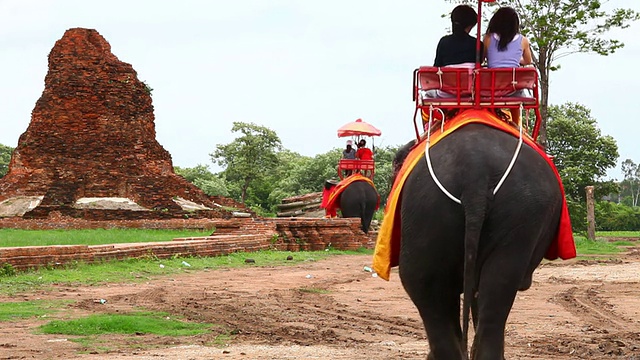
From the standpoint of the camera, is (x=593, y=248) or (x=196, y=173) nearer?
(x=593, y=248)

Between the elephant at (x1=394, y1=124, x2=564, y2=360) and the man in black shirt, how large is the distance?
3.44 ft

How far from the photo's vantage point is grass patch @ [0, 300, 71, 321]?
25.1 feet

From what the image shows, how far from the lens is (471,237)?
11.6 feet

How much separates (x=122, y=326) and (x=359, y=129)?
1548 cm

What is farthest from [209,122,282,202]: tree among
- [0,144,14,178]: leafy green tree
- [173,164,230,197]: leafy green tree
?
[0,144,14,178]: leafy green tree

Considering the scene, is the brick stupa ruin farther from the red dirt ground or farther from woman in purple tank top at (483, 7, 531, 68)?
woman in purple tank top at (483, 7, 531, 68)

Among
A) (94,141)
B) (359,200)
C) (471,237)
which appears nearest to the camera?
(471,237)

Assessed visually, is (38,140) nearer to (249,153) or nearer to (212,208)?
(212,208)

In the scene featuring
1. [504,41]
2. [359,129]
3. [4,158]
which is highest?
[4,158]

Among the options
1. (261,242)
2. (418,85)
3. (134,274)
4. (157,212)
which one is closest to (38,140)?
(157,212)

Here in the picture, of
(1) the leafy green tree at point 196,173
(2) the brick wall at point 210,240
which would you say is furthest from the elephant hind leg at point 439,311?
(1) the leafy green tree at point 196,173

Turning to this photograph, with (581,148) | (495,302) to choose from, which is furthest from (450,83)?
(581,148)

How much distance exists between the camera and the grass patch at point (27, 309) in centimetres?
767

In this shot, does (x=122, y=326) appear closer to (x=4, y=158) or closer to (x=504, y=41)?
(x=504, y=41)
